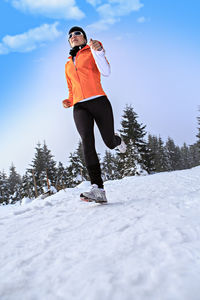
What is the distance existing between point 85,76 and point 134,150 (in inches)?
825

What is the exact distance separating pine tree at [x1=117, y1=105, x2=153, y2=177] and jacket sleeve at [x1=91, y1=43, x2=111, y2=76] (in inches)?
791

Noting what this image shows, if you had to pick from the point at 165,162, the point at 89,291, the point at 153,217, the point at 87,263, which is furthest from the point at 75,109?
the point at 165,162

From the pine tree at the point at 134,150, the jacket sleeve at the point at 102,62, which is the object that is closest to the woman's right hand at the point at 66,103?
the jacket sleeve at the point at 102,62

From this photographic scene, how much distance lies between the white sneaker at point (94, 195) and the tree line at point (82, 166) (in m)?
3.80

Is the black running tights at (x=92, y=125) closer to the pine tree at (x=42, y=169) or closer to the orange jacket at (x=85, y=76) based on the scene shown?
the orange jacket at (x=85, y=76)

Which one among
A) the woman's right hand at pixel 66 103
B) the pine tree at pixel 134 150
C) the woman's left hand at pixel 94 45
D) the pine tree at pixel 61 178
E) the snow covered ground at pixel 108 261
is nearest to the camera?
the snow covered ground at pixel 108 261

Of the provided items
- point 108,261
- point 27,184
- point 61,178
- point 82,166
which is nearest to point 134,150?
point 82,166

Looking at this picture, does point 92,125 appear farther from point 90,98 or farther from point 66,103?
point 66,103

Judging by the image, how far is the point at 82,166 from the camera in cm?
3300

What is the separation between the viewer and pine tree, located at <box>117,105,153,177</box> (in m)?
23.0

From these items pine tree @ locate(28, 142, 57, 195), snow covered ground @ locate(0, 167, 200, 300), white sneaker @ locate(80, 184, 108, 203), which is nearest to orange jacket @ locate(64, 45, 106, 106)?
white sneaker @ locate(80, 184, 108, 203)

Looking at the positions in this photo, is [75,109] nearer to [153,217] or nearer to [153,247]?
[153,217]

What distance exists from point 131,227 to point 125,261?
52 cm

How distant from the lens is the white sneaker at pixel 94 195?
2604mm
